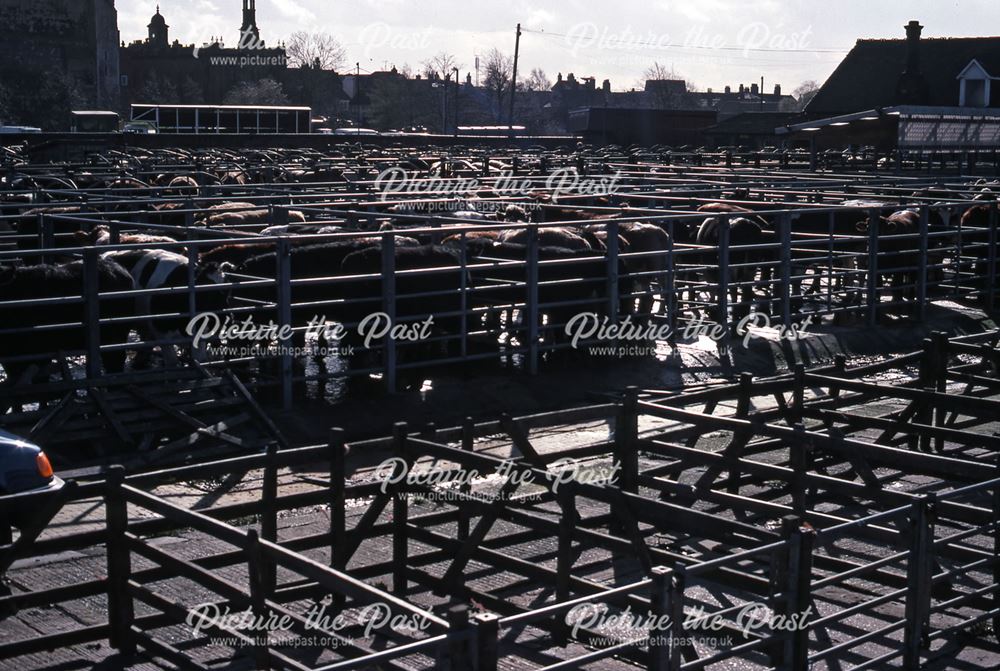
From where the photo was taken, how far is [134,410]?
11906 millimetres

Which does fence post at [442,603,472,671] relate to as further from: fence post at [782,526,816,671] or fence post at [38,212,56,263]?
fence post at [38,212,56,263]

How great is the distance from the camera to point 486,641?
4.53m

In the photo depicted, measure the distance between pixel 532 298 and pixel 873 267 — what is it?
7087 millimetres

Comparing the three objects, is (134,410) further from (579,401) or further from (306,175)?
(306,175)

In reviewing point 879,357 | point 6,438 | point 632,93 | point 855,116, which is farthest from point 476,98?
point 6,438

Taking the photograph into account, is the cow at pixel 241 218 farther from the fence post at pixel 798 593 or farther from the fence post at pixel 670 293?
the fence post at pixel 798 593

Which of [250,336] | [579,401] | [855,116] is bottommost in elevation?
[579,401]

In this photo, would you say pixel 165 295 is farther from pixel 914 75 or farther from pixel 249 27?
Answer: pixel 249 27

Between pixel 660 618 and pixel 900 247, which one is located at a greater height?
pixel 900 247

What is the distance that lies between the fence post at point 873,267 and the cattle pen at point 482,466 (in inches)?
2.1

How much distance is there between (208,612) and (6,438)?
202cm

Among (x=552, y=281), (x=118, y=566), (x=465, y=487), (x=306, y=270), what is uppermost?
(x=306, y=270)

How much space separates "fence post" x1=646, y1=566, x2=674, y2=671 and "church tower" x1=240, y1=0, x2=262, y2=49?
113m

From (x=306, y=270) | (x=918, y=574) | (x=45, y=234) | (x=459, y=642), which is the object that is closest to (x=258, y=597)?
(x=459, y=642)
